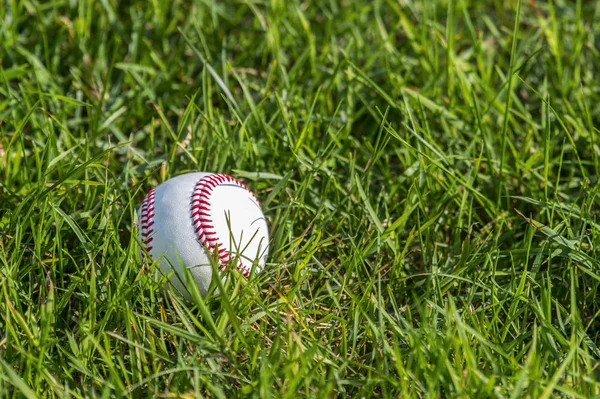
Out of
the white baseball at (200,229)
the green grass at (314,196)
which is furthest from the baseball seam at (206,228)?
the green grass at (314,196)

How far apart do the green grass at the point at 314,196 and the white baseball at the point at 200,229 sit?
90mm

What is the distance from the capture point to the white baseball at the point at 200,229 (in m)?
2.55

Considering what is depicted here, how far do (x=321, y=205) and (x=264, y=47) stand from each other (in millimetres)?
1321

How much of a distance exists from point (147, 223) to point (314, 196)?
2.62ft

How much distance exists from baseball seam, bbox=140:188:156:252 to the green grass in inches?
2.6

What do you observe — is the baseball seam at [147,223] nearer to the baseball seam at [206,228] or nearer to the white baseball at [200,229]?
the white baseball at [200,229]

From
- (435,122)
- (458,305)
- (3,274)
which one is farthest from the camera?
(435,122)

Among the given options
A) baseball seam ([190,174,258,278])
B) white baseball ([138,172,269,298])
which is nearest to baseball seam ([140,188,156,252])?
white baseball ([138,172,269,298])

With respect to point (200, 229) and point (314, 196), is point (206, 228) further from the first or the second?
point (314, 196)

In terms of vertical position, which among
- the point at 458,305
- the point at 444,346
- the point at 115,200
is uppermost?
the point at 115,200

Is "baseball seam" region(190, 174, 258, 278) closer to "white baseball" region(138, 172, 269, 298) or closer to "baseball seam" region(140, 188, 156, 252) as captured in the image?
"white baseball" region(138, 172, 269, 298)

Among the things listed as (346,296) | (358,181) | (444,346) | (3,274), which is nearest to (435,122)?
(358,181)

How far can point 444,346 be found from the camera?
89.7 inches

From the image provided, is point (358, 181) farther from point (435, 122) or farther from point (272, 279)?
point (435, 122)
